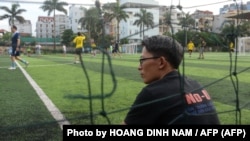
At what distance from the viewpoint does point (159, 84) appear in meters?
2.02

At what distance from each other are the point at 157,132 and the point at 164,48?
0.50 m

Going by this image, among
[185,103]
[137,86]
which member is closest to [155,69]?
[185,103]

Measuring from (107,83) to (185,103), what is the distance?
631cm

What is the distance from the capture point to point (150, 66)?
7.10ft

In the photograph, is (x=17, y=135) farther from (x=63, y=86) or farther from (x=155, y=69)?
(x=63, y=86)

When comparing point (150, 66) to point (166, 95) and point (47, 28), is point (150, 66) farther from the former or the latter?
point (47, 28)

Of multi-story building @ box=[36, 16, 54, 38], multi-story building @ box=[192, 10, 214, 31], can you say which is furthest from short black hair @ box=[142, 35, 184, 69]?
multi-story building @ box=[36, 16, 54, 38]

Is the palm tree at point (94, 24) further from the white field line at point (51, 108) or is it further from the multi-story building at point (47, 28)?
the multi-story building at point (47, 28)

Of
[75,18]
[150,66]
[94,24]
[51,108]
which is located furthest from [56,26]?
[150,66]

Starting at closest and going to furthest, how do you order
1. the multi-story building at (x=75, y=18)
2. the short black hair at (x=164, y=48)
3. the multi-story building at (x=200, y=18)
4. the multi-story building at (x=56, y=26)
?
the short black hair at (x=164, y=48) → the multi-story building at (x=200, y=18) → the multi-story building at (x=75, y=18) → the multi-story building at (x=56, y=26)

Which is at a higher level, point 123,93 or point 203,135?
point 203,135

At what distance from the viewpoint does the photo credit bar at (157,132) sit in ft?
6.15

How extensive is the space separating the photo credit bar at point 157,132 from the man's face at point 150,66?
1.20 ft

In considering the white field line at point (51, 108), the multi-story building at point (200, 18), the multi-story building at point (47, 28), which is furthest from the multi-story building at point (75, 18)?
the multi-story building at point (47, 28)
